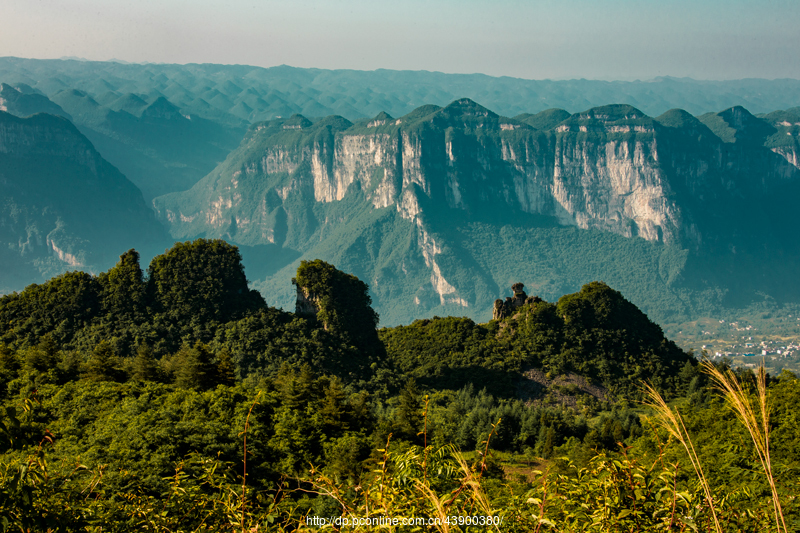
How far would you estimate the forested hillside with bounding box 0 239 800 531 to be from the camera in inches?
321

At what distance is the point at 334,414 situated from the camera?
94.6 feet

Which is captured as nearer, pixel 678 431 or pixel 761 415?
pixel 761 415

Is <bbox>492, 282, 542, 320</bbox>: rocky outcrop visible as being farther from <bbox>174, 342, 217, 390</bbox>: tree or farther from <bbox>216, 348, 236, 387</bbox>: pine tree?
<bbox>174, 342, 217, 390</bbox>: tree

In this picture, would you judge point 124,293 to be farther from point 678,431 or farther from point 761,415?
point 761,415

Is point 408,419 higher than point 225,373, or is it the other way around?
point 225,373

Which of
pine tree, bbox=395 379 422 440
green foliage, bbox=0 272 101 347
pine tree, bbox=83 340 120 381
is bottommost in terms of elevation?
pine tree, bbox=395 379 422 440

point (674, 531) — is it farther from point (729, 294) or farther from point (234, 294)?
point (729, 294)

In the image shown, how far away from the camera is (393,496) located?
7.65 m

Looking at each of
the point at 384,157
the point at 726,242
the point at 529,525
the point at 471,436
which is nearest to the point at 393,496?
the point at 529,525

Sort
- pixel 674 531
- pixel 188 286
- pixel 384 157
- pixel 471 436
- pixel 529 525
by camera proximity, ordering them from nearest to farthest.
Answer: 1. pixel 674 531
2. pixel 529 525
3. pixel 471 436
4. pixel 188 286
5. pixel 384 157

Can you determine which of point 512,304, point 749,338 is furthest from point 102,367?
point 749,338

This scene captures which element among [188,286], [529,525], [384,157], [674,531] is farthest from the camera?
[384,157]

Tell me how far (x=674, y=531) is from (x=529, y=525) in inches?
71.6

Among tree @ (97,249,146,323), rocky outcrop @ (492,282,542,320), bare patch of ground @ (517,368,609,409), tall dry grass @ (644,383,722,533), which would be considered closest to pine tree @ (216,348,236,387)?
tree @ (97,249,146,323)
